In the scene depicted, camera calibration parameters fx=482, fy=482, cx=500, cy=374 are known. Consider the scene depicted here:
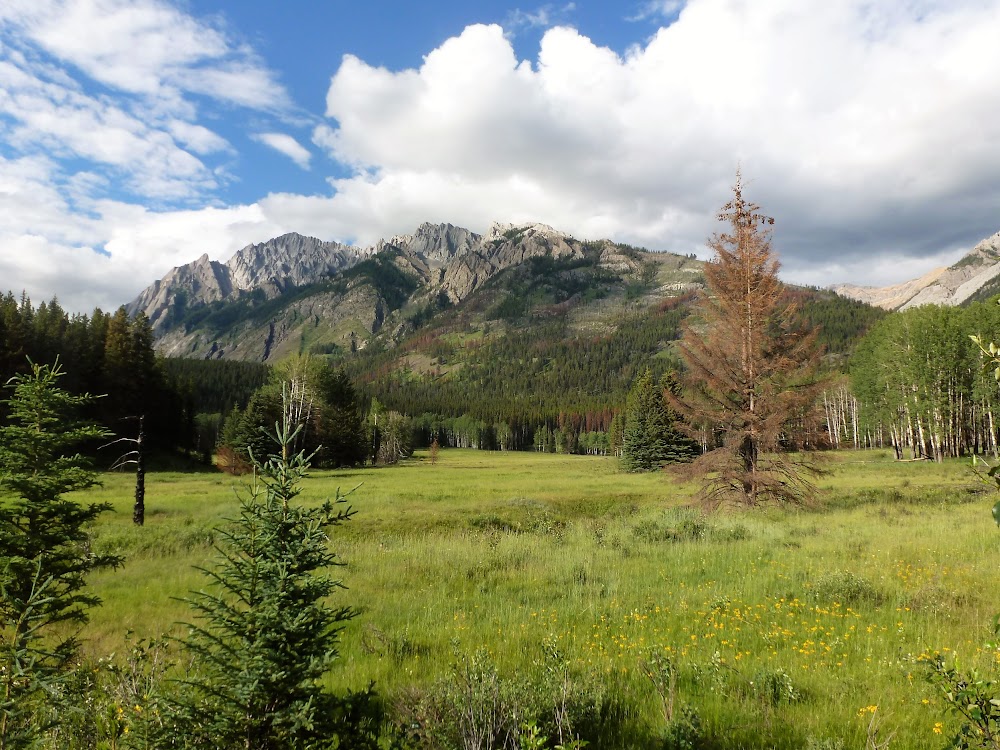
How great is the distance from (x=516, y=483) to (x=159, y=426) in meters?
46.5

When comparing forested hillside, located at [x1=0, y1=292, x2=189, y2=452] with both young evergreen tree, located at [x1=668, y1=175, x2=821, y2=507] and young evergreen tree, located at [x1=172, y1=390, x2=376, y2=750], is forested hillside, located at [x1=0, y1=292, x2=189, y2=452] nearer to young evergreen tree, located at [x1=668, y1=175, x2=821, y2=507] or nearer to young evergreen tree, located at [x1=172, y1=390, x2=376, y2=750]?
young evergreen tree, located at [x1=668, y1=175, x2=821, y2=507]

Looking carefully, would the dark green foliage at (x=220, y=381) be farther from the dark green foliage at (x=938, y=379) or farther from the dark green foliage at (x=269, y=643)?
the dark green foliage at (x=269, y=643)

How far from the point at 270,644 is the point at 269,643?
2 cm

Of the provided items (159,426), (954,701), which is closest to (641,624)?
(954,701)

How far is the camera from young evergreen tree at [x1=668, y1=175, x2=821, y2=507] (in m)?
17.9

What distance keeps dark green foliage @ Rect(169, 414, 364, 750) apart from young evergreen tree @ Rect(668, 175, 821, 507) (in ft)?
51.8

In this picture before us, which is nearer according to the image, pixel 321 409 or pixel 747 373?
pixel 747 373

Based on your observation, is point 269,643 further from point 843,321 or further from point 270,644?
point 843,321

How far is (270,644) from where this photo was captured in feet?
12.4

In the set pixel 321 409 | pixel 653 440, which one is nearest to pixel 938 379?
pixel 653 440

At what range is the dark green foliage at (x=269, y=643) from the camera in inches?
142

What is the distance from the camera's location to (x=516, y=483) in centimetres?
4203

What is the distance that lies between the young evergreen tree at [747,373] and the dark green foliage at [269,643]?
15802 millimetres

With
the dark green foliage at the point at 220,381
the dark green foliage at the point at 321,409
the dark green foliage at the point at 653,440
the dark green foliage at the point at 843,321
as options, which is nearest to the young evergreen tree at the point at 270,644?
the dark green foliage at the point at 653,440
